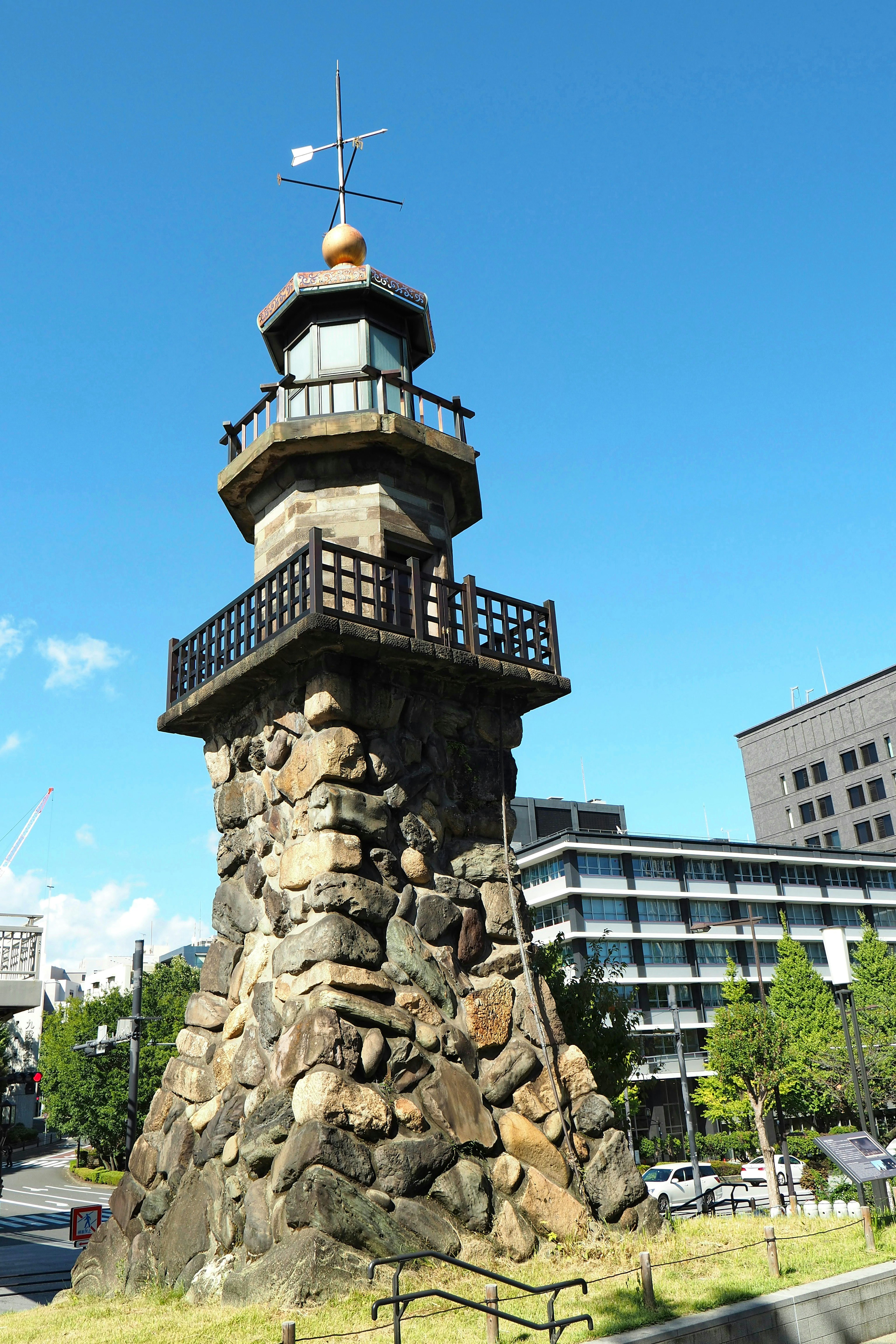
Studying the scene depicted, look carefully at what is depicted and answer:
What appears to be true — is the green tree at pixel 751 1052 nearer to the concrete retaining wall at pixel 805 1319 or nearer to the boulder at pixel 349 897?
the concrete retaining wall at pixel 805 1319

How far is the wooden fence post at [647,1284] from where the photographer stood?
987 centimetres

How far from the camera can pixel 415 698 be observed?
15.2 m

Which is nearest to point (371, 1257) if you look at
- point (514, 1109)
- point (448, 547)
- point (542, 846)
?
point (514, 1109)

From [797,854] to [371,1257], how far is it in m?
64.6

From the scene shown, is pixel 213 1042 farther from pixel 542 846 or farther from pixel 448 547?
pixel 542 846

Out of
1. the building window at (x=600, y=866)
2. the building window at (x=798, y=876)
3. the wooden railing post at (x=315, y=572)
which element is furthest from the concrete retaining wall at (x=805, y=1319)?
the building window at (x=798, y=876)

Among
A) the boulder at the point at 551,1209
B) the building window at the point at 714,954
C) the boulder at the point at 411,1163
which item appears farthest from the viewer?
the building window at the point at 714,954

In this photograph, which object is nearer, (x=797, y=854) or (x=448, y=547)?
(x=448, y=547)

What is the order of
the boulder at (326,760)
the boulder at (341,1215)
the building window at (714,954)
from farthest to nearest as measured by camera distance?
the building window at (714,954)
the boulder at (326,760)
the boulder at (341,1215)

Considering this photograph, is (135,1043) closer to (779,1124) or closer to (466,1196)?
(466,1196)

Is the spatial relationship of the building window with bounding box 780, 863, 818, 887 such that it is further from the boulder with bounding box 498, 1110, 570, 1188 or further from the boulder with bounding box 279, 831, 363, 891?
the boulder with bounding box 279, 831, 363, 891

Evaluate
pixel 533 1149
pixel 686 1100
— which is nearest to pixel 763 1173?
pixel 686 1100

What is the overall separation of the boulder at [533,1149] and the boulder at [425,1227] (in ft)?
5.44

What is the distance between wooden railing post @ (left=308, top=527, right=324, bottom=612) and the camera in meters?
13.6
